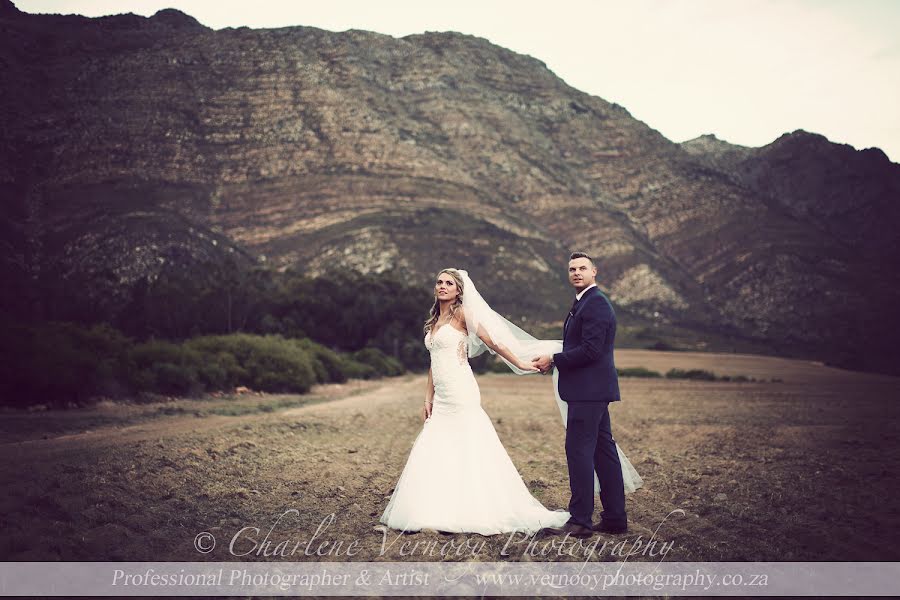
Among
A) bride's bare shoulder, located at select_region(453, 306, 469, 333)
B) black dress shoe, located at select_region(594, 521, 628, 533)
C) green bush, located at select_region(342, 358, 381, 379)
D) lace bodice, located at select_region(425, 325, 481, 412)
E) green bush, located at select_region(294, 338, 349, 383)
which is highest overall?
bride's bare shoulder, located at select_region(453, 306, 469, 333)

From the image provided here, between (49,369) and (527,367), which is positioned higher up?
(527,367)

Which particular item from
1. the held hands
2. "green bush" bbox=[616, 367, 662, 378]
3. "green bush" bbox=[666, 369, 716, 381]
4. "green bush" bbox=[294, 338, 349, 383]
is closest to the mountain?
"green bush" bbox=[294, 338, 349, 383]

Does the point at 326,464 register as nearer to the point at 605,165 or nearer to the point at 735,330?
the point at 735,330

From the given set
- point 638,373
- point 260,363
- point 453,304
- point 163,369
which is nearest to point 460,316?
point 453,304

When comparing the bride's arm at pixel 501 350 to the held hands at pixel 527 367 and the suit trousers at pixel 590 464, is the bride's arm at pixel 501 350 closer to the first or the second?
the held hands at pixel 527 367

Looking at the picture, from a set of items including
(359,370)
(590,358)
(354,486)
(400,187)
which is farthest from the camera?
(400,187)

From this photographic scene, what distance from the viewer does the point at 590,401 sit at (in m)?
6.81

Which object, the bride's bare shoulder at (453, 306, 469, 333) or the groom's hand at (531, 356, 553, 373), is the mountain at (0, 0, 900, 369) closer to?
the bride's bare shoulder at (453, 306, 469, 333)

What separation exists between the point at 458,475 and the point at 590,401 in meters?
1.51

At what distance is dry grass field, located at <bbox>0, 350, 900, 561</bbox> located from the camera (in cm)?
643

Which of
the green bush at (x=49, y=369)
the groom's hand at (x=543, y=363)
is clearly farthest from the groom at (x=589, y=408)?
the green bush at (x=49, y=369)

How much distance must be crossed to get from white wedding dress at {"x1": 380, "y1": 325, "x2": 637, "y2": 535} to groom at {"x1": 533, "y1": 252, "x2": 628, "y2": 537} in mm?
419

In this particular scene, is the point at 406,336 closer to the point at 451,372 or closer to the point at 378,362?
the point at 378,362

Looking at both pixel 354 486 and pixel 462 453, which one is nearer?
pixel 462 453
